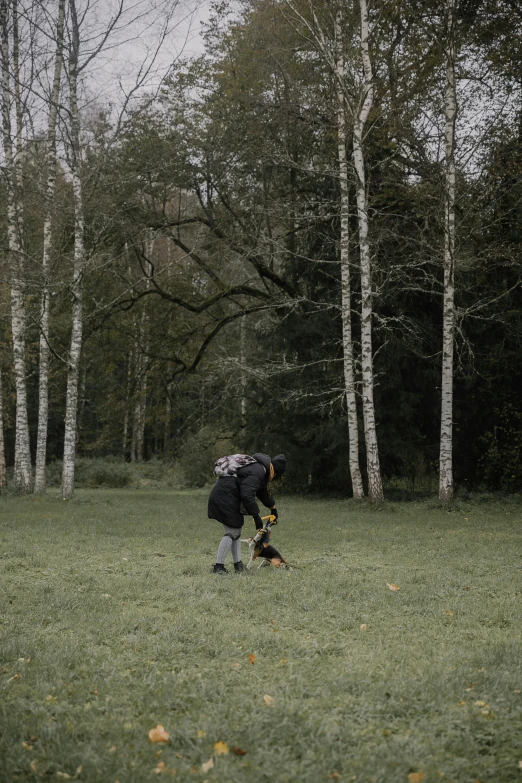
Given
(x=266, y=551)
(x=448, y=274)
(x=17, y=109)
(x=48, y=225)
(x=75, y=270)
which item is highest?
(x=17, y=109)

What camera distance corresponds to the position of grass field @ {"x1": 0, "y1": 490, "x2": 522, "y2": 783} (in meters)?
3.91

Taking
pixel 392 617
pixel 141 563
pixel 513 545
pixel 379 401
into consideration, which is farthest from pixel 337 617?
pixel 379 401

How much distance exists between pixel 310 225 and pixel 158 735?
2030 centimetres

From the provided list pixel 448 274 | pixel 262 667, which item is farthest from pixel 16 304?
pixel 262 667

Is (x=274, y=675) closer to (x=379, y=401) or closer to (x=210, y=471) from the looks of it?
(x=379, y=401)

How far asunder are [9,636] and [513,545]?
8584 millimetres

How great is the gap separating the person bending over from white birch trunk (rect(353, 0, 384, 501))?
31.6ft

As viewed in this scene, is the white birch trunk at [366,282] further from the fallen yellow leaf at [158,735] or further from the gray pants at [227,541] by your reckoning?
the fallen yellow leaf at [158,735]

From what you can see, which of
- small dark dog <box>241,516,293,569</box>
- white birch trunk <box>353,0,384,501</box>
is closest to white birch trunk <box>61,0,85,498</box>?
white birch trunk <box>353,0,384,501</box>

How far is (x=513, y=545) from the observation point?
1207 cm

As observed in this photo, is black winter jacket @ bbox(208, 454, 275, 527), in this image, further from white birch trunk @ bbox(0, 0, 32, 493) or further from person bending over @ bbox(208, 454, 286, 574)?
white birch trunk @ bbox(0, 0, 32, 493)

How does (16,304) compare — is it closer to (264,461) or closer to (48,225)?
(48,225)

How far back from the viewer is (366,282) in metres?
19.1

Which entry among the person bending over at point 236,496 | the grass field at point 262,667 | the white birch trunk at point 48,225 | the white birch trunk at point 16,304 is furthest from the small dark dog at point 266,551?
the white birch trunk at point 16,304
